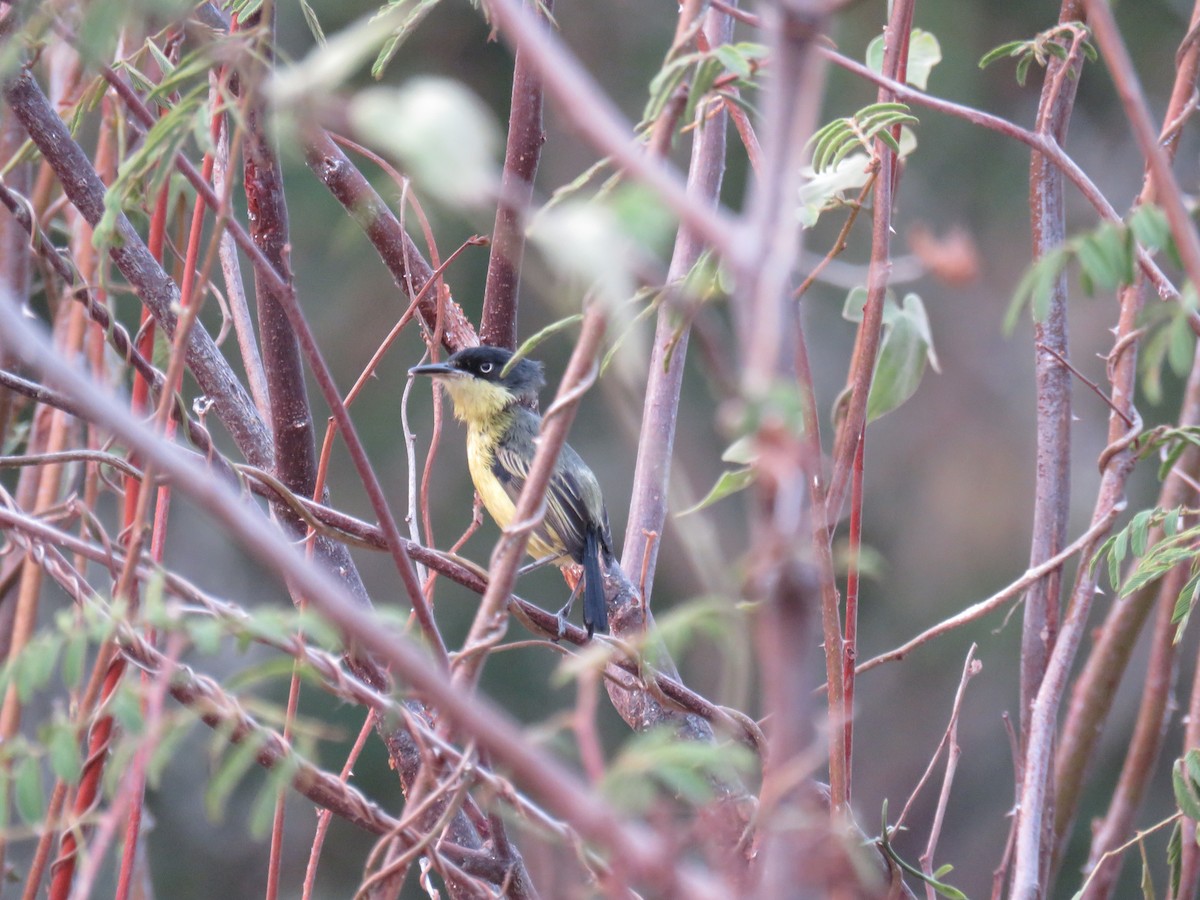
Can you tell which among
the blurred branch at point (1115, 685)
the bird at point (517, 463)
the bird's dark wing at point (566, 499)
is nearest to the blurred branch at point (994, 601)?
the blurred branch at point (1115, 685)

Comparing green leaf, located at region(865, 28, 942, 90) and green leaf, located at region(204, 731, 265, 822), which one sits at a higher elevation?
green leaf, located at region(865, 28, 942, 90)

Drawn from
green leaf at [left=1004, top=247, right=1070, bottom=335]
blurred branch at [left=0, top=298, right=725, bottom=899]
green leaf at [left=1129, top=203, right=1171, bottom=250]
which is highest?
green leaf at [left=1129, top=203, right=1171, bottom=250]

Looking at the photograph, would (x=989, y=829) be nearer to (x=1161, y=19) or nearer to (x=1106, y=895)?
(x=1161, y=19)

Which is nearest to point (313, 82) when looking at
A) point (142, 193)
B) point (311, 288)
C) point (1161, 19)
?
point (142, 193)

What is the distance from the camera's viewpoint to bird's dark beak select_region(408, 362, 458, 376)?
353 centimetres

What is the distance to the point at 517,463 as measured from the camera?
4.84m

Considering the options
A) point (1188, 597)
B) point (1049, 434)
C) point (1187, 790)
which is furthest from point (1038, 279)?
point (1049, 434)

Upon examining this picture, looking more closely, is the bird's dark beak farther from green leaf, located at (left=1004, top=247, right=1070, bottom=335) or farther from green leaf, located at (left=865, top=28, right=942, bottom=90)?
green leaf, located at (left=1004, top=247, right=1070, bottom=335)

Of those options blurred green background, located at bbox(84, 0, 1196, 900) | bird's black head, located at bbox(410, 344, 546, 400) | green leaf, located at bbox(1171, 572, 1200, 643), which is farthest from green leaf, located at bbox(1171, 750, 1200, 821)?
blurred green background, located at bbox(84, 0, 1196, 900)

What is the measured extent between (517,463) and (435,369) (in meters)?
1.06

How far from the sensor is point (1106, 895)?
93.7 inches

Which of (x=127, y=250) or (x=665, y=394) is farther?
(x=665, y=394)

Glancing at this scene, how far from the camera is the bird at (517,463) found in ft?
13.6

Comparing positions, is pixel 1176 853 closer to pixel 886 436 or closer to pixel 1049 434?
pixel 1049 434
